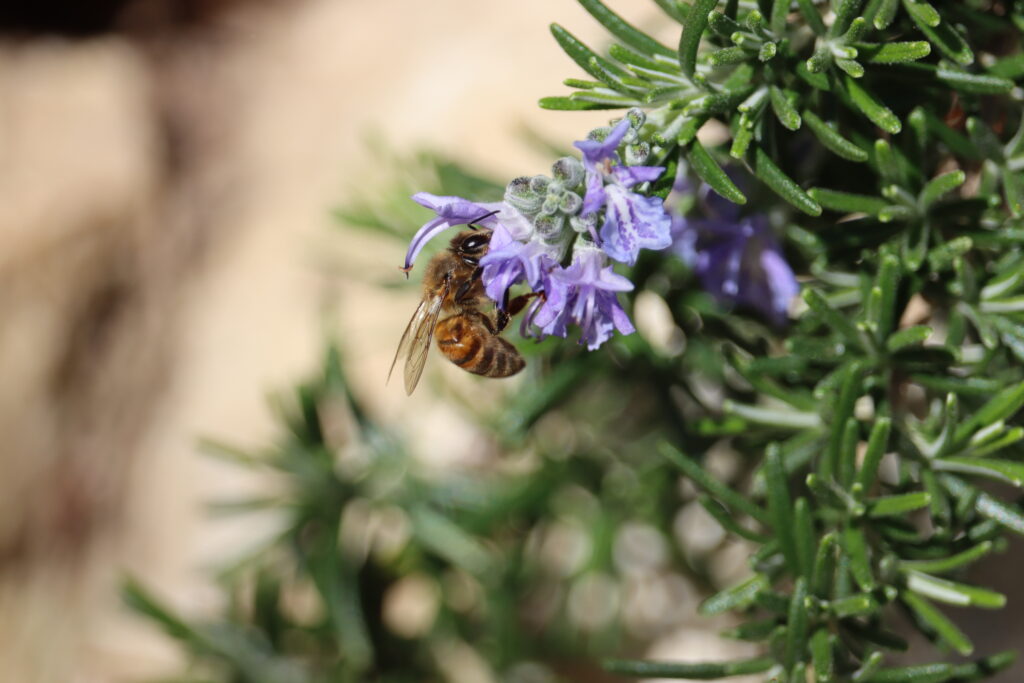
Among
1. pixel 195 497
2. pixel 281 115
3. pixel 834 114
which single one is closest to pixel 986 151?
pixel 834 114

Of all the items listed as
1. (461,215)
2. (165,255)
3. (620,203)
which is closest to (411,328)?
(461,215)

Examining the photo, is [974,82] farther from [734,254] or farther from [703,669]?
A: [703,669]

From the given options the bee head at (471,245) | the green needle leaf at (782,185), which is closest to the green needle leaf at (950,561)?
the green needle leaf at (782,185)

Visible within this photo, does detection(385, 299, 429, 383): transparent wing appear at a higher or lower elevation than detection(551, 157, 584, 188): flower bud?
lower

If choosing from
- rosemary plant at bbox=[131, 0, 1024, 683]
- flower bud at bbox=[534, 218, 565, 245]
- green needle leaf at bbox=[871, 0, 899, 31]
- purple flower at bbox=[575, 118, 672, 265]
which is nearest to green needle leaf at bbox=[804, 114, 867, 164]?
rosemary plant at bbox=[131, 0, 1024, 683]

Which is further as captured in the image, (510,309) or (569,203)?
(510,309)

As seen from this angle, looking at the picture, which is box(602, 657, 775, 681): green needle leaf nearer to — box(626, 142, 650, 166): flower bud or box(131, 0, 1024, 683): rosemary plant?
box(131, 0, 1024, 683): rosemary plant

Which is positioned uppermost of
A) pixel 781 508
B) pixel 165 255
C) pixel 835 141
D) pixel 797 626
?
pixel 835 141
